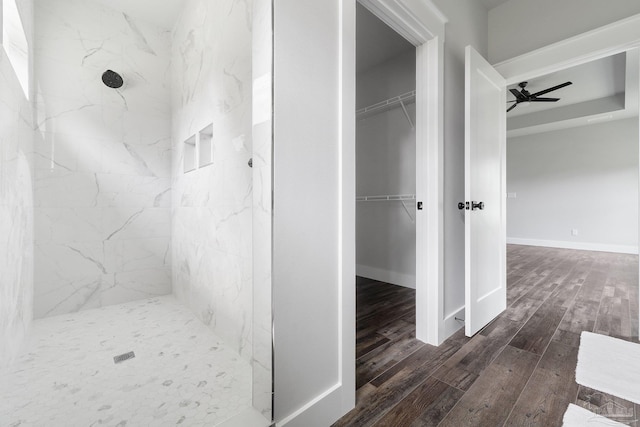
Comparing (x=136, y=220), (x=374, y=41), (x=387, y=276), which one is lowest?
(x=387, y=276)

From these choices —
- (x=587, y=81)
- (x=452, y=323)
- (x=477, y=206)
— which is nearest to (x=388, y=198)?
(x=477, y=206)

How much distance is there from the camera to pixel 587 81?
423cm

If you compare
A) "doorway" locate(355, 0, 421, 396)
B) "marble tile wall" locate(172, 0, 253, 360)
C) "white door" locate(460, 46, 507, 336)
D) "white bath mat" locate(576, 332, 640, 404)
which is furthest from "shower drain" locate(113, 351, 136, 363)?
"white bath mat" locate(576, 332, 640, 404)

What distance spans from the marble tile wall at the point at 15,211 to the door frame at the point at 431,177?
238 cm

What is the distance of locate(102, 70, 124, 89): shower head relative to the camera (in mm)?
2398

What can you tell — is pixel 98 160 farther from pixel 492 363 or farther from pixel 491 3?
pixel 491 3

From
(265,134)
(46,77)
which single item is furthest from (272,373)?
(46,77)

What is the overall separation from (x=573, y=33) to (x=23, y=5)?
3.96 m

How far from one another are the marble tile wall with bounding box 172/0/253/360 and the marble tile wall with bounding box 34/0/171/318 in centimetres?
32

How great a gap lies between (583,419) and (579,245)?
632cm

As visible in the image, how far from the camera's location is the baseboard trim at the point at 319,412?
1.04 m

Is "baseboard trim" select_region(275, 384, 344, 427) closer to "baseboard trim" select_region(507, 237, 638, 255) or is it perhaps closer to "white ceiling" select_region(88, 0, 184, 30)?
"white ceiling" select_region(88, 0, 184, 30)

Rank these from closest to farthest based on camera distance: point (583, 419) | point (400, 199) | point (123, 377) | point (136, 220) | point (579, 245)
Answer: point (583, 419), point (123, 377), point (136, 220), point (400, 199), point (579, 245)

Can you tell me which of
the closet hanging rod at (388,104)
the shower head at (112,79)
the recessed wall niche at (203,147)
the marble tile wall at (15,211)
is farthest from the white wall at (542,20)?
the marble tile wall at (15,211)
